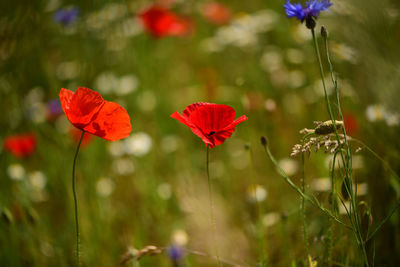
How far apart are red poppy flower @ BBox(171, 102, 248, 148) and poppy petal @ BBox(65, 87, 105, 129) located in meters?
0.17

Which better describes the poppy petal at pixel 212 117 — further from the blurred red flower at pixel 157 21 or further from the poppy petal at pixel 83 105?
the blurred red flower at pixel 157 21

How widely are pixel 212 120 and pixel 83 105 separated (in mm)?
251

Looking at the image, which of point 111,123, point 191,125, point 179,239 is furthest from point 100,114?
→ point 179,239

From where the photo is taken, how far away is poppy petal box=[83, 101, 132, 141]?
2.38 ft

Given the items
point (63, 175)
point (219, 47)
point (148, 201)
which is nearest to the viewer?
point (63, 175)

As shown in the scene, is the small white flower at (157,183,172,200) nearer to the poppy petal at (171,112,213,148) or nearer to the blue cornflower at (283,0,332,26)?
the poppy petal at (171,112,213,148)

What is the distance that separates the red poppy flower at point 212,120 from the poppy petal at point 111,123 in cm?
12

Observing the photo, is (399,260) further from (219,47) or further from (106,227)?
(219,47)

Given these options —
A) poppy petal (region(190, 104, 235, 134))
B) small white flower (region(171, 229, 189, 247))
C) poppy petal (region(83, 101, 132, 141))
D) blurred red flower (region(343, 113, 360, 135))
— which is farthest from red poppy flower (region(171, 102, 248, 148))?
blurred red flower (region(343, 113, 360, 135))

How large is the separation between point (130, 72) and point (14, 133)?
838 mm

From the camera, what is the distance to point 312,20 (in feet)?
2.24

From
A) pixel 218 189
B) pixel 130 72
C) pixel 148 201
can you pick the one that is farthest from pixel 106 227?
pixel 130 72

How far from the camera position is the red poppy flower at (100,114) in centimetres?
72

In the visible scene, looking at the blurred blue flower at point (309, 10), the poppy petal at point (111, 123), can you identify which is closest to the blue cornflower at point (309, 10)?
the blurred blue flower at point (309, 10)
